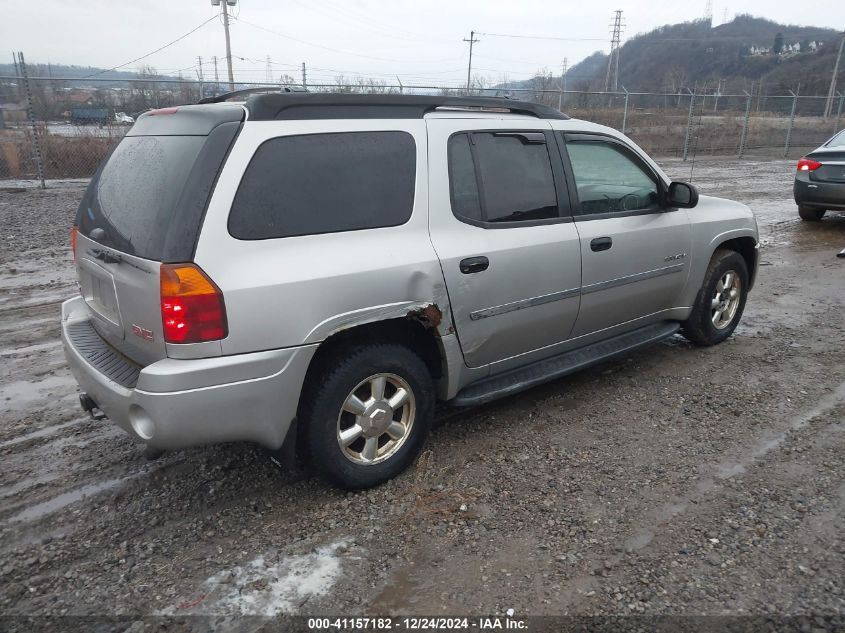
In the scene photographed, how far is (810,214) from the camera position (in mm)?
11062

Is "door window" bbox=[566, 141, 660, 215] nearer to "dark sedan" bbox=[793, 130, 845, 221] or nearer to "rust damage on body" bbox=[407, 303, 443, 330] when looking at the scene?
"rust damage on body" bbox=[407, 303, 443, 330]

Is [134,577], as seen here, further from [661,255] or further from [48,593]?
[661,255]

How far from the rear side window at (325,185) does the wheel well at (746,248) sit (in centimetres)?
319

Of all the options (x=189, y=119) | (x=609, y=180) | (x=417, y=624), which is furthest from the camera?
(x=609, y=180)

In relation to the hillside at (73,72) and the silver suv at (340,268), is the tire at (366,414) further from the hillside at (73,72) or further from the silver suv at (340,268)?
the hillside at (73,72)

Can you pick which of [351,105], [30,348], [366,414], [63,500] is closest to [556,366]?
[366,414]

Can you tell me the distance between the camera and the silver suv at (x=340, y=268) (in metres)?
2.75

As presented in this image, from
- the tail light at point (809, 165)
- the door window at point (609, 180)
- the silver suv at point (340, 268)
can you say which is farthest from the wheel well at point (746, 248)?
the tail light at point (809, 165)

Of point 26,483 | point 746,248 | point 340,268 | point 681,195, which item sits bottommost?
point 26,483

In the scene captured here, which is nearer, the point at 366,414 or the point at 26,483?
the point at 366,414

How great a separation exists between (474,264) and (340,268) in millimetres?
822

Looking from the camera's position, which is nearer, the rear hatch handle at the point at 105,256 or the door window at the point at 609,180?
the rear hatch handle at the point at 105,256

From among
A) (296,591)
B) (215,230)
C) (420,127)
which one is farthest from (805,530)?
(215,230)

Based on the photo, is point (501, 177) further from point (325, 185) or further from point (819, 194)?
point (819, 194)
